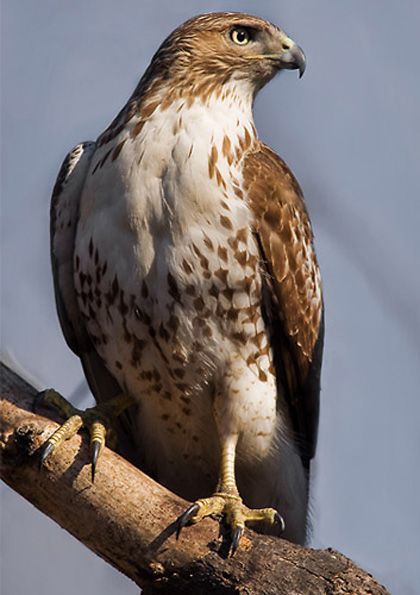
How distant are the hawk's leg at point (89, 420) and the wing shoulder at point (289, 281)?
29.7 inches

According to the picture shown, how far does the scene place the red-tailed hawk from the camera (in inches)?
195

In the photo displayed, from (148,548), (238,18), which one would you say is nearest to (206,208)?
(238,18)

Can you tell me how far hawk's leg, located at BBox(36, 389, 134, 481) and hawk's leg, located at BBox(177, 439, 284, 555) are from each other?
1.37 ft

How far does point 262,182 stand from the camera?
5066mm

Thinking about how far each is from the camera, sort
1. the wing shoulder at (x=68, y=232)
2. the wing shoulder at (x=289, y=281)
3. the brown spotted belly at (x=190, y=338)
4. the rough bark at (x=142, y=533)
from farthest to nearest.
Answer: the wing shoulder at (x=68, y=232) < the wing shoulder at (x=289, y=281) < the brown spotted belly at (x=190, y=338) < the rough bark at (x=142, y=533)

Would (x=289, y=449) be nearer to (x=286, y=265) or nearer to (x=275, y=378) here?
(x=275, y=378)

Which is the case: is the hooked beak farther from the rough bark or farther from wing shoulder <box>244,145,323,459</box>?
the rough bark

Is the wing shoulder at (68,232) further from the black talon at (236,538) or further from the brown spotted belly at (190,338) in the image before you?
the black talon at (236,538)

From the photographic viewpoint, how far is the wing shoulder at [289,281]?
5055 mm

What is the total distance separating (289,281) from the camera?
5.14 meters

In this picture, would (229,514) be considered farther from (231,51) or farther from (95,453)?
(231,51)

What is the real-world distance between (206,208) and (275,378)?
89 centimetres

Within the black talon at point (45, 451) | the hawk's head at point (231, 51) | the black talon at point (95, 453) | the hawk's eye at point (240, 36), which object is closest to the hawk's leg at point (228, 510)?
the black talon at point (95, 453)

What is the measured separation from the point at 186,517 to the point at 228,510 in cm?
35
